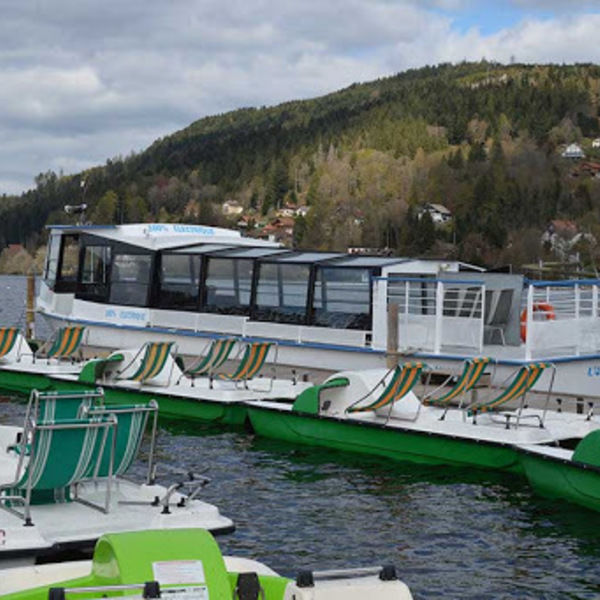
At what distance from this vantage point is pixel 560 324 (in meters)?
24.0

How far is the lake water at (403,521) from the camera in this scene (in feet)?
38.7

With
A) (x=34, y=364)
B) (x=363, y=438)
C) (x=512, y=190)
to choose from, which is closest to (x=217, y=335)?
(x=34, y=364)

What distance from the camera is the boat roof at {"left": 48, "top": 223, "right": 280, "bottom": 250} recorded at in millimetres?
30872

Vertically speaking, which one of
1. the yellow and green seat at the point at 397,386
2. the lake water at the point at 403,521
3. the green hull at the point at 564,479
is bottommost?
the lake water at the point at 403,521

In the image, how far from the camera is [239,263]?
1158 inches

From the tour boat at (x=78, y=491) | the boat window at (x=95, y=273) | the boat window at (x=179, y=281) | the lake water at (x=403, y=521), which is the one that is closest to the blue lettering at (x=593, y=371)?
Answer: the lake water at (x=403, y=521)

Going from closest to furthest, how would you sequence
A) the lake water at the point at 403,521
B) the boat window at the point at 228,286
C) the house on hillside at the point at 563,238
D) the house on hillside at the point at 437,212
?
the lake water at the point at 403,521 → the boat window at the point at 228,286 → the house on hillside at the point at 563,238 → the house on hillside at the point at 437,212

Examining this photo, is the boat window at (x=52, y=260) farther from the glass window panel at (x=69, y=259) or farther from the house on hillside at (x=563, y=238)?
the house on hillside at (x=563, y=238)

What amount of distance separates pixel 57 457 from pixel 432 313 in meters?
17.1

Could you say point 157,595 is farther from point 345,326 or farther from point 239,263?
point 239,263

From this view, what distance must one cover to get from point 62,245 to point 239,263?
6.47 m

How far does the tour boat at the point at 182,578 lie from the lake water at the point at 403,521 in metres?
3.89

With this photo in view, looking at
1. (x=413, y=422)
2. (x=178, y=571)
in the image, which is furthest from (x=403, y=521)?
(x=178, y=571)

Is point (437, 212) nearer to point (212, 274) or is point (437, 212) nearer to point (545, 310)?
point (212, 274)
